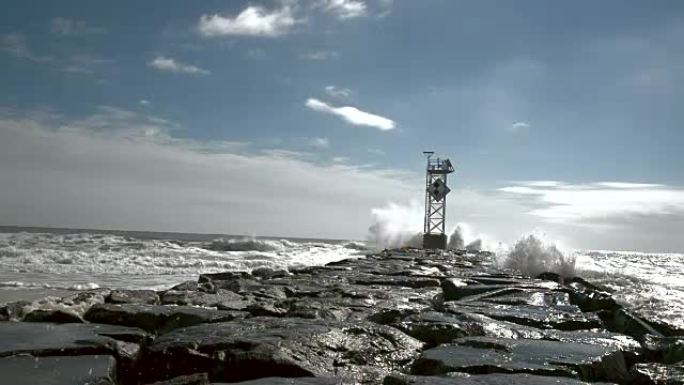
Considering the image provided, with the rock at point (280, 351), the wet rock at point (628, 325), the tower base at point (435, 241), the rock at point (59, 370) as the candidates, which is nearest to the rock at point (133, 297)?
the rock at point (280, 351)

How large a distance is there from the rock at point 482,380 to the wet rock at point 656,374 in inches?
21.1

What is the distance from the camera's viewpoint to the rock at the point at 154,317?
2.89m

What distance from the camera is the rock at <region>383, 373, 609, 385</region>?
75.1 inches

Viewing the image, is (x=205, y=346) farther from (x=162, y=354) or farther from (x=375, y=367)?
(x=375, y=367)

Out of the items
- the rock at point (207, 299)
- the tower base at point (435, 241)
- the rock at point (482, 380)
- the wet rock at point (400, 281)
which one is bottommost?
the rock at point (482, 380)

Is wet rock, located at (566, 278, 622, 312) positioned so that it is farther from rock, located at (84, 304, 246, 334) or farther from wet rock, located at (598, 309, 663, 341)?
rock, located at (84, 304, 246, 334)

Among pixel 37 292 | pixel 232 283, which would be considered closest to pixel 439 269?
pixel 232 283

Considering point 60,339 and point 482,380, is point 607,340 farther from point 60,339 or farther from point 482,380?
point 60,339

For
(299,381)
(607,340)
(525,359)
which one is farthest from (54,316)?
(607,340)

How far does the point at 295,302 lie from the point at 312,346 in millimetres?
1350

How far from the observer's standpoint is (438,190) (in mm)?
19250

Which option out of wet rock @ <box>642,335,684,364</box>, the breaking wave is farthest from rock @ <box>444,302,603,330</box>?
the breaking wave

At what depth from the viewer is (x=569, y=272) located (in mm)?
14016

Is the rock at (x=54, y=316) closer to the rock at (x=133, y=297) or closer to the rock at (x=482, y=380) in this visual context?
the rock at (x=133, y=297)
